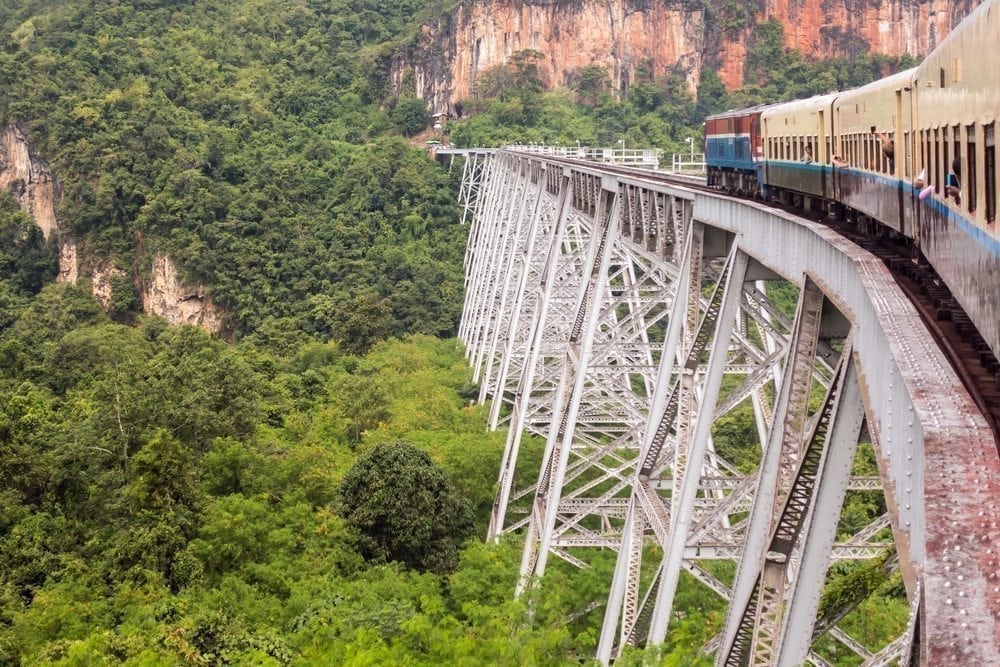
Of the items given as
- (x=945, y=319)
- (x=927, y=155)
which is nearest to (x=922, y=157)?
(x=927, y=155)

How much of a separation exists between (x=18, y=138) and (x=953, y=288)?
7917 centimetres

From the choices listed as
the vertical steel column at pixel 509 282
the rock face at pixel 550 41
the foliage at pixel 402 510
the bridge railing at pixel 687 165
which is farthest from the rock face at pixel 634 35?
the foliage at pixel 402 510

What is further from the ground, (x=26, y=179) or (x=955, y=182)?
(x=955, y=182)

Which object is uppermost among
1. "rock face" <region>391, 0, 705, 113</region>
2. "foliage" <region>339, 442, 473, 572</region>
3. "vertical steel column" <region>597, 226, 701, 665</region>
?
"rock face" <region>391, 0, 705, 113</region>

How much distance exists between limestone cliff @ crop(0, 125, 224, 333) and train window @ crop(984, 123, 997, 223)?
64201 millimetres

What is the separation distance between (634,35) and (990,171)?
9349 cm

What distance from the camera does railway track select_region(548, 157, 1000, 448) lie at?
22.8ft

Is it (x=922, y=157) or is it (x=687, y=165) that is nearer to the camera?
(x=922, y=157)

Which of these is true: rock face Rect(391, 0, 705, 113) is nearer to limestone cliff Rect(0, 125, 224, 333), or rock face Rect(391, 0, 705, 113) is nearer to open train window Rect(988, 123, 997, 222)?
limestone cliff Rect(0, 125, 224, 333)

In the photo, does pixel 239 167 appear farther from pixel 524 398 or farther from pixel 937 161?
pixel 937 161

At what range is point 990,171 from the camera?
7.48m

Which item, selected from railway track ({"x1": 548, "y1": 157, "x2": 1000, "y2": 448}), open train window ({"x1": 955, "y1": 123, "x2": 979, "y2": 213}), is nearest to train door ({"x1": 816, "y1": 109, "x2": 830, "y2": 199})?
railway track ({"x1": 548, "y1": 157, "x2": 1000, "y2": 448})

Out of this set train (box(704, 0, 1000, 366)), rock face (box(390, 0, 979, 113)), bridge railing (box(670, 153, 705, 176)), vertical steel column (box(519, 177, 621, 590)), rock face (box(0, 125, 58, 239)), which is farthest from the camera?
rock face (box(390, 0, 979, 113))

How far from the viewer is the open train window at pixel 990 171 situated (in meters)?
7.30
